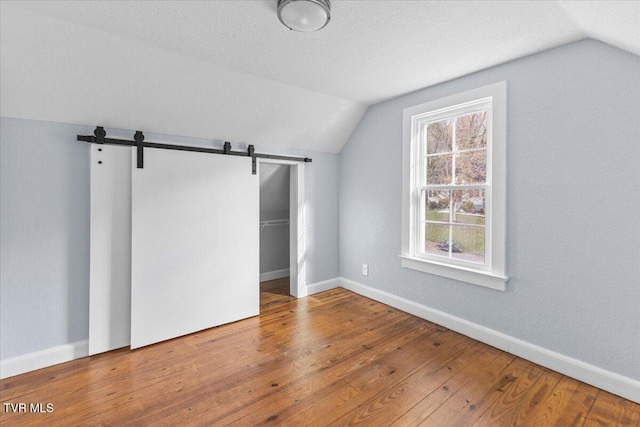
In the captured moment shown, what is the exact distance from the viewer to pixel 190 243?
9.16 ft

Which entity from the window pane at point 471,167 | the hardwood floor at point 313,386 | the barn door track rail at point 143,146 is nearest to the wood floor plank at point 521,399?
the hardwood floor at point 313,386

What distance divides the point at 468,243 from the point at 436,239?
1.13 ft

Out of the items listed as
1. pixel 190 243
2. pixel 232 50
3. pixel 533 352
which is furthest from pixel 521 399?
pixel 232 50

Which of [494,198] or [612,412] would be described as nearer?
[612,412]

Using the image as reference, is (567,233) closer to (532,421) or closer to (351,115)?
(532,421)

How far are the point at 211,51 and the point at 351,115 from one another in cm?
181

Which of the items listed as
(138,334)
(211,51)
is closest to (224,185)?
(211,51)

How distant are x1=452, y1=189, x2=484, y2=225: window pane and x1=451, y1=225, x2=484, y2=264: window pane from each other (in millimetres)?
71

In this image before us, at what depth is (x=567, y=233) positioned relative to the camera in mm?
2129

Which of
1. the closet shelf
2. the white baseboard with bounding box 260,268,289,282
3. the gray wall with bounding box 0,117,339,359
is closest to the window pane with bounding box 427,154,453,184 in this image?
the closet shelf

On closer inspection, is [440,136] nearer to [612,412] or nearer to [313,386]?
[612,412]

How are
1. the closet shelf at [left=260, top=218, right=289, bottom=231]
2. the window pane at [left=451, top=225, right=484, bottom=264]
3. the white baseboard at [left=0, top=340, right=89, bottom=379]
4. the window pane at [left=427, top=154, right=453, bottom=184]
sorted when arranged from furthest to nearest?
the closet shelf at [left=260, top=218, right=289, bottom=231] → the window pane at [left=427, top=154, right=453, bottom=184] → the window pane at [left=451, top=225, right=484, bottom=264] → the white baseboard at [left=0, top=340, right=89, bottom=379]

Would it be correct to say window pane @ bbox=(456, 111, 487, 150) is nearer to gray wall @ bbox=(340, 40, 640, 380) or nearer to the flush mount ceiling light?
gray wall @ bbox=(340, 40, 640, 380)

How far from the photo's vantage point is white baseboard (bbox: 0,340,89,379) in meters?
2.12
